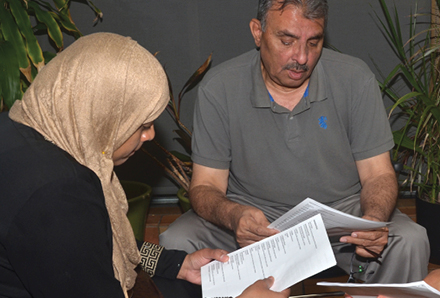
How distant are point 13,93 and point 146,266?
44.7 inches

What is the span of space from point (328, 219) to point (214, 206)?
2.00 feet

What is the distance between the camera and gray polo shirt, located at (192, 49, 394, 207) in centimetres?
201

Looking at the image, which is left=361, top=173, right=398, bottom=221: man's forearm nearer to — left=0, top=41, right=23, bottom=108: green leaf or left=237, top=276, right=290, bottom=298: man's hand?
left=237, top=276, right=290, bottom=298: man's hand

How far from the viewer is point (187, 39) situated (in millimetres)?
3219

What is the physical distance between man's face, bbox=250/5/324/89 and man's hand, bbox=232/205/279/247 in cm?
57

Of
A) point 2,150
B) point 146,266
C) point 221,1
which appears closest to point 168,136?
point 221,1

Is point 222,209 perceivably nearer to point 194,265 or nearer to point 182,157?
point 194,265

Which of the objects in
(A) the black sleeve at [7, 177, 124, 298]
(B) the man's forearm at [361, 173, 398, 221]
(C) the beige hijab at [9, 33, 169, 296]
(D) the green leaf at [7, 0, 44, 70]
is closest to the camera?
(A) the black sleeve at [7, 177, 124, 298]

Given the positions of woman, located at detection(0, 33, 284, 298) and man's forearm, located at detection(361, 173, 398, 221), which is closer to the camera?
woman, located at detection(0, 33, 284, 298)

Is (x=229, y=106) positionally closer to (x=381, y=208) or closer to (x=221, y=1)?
(x=381, y=208)

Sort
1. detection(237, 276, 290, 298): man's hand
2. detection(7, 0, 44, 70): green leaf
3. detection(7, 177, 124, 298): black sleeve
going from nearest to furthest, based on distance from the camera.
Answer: detection(7, 177, 124, 298): black sleeve < detection(237, 276, 290, 298): man's hand < detection(7, 0, 44, 70): green leaf

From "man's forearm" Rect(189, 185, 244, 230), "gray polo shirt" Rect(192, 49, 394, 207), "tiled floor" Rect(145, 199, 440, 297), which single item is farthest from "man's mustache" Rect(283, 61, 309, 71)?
"tiled floor" Rect(145, 199, 440, 297)

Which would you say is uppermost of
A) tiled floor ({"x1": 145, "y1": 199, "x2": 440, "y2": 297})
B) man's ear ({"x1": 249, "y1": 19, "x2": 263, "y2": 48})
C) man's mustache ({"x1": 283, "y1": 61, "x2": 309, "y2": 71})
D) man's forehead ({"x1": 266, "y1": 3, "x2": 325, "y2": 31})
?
man's forehead ({"x1": 266, "y1": 3, "x2": 325, "y2": 31})

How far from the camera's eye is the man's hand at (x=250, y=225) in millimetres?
1648
